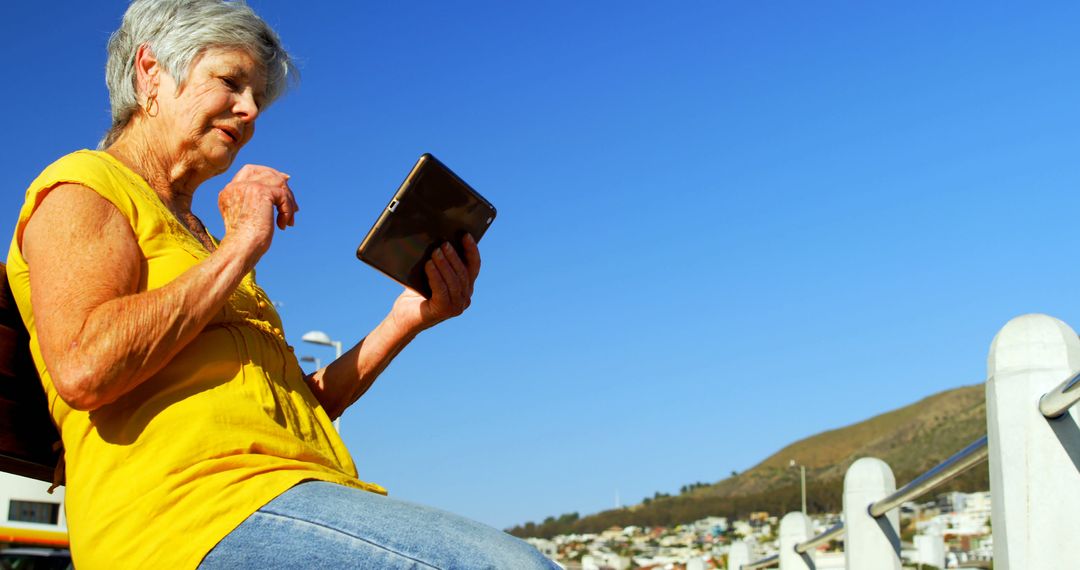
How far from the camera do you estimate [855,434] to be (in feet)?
406

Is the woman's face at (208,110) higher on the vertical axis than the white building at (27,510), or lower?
higher

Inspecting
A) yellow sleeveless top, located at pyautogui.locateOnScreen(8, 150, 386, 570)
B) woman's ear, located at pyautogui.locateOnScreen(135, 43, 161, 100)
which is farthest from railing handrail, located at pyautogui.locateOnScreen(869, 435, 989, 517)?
woman's ear, located at pyautogui.locateOnScreen(135, 43, 161, 100)

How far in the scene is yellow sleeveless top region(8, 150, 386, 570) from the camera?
1658 millimetres

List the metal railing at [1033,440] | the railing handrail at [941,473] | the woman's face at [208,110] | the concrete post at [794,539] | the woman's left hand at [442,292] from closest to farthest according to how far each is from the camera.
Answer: the woman's face at [208,110] → the metal railing at [1033,440] → the woman's left hand at [442,292] → the railing handrail at [941,473] → the concrete post at [794,539]

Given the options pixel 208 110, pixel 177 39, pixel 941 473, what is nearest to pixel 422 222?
pixel 208 110

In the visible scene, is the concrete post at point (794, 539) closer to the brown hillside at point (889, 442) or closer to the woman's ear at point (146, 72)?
the woman's ear at point (146, 72)

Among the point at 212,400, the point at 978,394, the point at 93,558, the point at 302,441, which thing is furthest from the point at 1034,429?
the point at 978,394

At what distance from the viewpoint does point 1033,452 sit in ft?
8.07

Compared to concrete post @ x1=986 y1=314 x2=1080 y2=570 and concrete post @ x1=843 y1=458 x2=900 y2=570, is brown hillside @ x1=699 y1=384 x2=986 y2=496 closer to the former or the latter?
concrete post @ x1=843 y1=458 x2=900 y2=570

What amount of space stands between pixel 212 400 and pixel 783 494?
7998cm

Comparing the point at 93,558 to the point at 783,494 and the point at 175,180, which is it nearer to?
the point at 175,180

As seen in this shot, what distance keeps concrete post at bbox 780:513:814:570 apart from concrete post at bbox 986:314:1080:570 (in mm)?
3633

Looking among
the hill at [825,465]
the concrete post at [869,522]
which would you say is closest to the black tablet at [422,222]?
the concrete post at [869,522]

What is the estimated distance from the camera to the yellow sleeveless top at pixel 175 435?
1.66 meters
